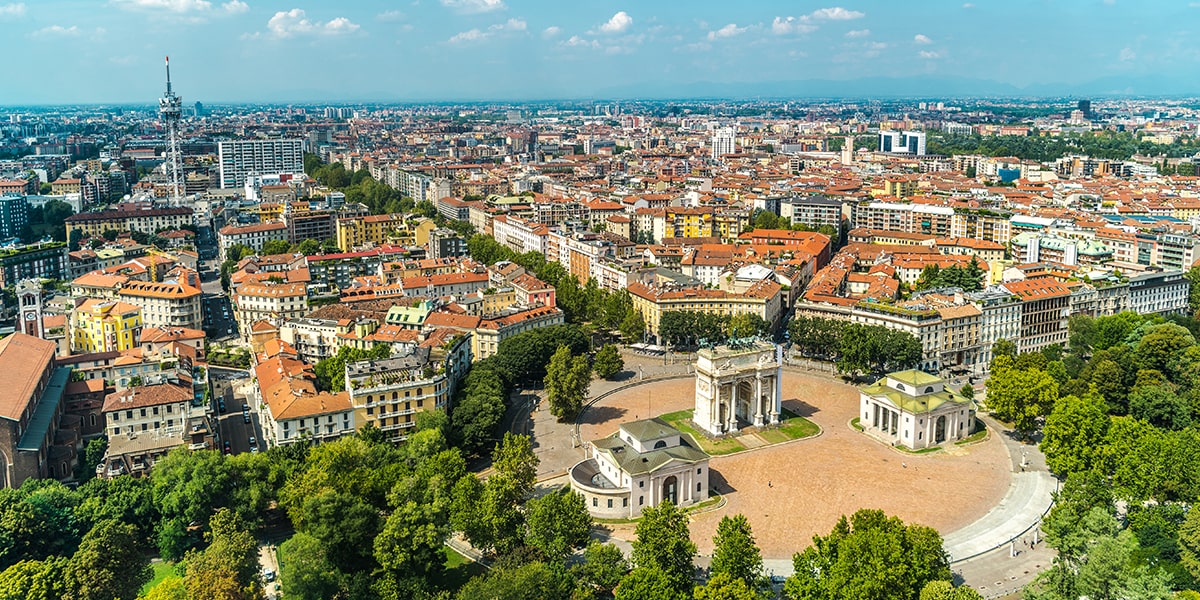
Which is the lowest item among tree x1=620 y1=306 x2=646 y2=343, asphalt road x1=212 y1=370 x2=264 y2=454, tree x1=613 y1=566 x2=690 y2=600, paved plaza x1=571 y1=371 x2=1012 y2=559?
paved plaza x1=571 y1=371 x2=1012 y2=559

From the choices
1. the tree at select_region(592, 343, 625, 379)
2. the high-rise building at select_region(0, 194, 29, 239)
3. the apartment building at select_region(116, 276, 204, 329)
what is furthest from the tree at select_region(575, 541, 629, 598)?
the high-rise building at select_region(0, 194, 29, 239)

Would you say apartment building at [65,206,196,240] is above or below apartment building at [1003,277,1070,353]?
above

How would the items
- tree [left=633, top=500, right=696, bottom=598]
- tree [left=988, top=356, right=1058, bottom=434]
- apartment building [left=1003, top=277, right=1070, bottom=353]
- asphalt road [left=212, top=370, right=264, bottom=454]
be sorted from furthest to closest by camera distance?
apartment building [left=1003, top=277, right=1070, bottom=353]
tree [left=988, top=356, right=1058, bottom=434]
asphalt road [left=212, top=370, right=264, bottom=454]
tree [left=633, top=500, right=696, bottom=598]

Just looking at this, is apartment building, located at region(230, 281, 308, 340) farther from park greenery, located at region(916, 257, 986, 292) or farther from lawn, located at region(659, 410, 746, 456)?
park greenery, located at region(916, 257, 986, 292)

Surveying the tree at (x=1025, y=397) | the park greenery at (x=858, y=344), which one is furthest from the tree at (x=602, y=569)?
the park greenery at (x=858, y=344)

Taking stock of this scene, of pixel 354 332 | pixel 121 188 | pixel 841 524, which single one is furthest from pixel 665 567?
pixel 121 188
